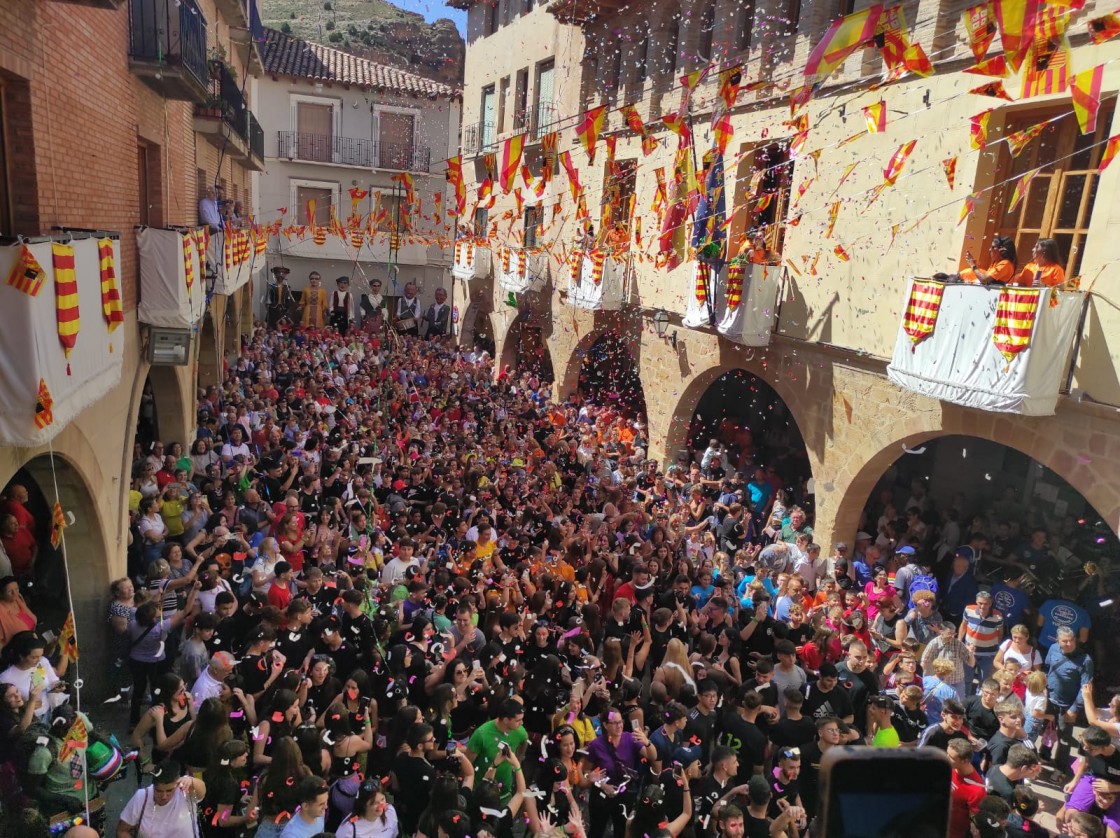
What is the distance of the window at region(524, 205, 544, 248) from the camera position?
19469 mm

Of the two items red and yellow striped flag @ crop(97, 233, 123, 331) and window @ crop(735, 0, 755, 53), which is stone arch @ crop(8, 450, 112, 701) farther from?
window @ crop(735, 0, 755, 53)

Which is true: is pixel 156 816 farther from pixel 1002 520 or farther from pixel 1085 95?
pixel 1002 520

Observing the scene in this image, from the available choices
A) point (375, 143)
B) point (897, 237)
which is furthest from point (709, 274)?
point (375, 143)

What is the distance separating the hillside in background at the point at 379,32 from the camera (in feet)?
130

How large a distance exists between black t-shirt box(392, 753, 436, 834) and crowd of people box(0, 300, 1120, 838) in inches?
0.8

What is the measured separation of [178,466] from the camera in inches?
370

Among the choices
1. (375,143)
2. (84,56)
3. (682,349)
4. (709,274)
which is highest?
(375,143)

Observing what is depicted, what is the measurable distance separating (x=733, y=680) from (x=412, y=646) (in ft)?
7.68

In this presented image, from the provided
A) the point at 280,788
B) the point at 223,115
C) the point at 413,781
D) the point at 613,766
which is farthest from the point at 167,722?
the point at 223,115

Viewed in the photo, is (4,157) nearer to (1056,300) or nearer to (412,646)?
(412,646)

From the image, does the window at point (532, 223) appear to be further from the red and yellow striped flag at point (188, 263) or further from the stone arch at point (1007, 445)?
the red and yellow striped flag at point (188, 263)

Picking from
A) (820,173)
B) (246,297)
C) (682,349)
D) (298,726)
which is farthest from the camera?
(246,297)

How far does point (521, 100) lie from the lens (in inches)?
794

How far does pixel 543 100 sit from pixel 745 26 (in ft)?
24.3
